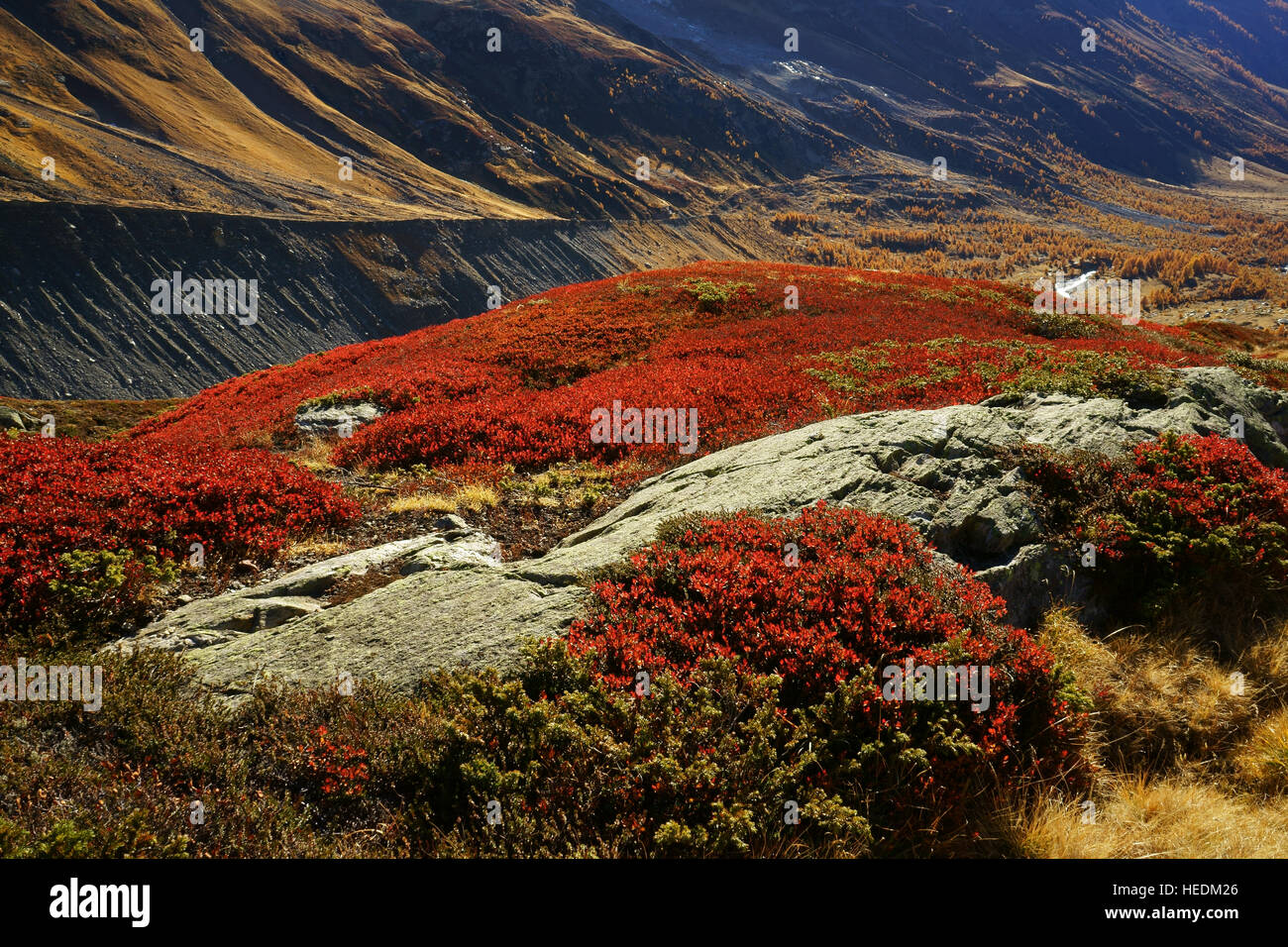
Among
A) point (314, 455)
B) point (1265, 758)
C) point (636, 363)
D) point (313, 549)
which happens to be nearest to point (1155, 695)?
point (1265, 758)

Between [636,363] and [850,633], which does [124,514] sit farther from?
[636,363]

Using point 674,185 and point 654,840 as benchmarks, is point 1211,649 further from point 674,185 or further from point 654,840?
point 674,185

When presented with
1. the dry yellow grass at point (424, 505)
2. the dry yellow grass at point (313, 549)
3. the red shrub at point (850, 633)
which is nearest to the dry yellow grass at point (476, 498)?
the dry yellow grass at point (424, 505)

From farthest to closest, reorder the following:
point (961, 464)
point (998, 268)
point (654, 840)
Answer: point (998, 268) → point (961, 464) → point (654, 840)

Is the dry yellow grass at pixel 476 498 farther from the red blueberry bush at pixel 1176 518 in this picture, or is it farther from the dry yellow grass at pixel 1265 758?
the dry yellow grass at pixel 1265 758

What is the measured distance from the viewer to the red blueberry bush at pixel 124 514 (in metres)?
7.58

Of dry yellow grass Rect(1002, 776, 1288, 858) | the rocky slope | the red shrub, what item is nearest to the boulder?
the red shrub

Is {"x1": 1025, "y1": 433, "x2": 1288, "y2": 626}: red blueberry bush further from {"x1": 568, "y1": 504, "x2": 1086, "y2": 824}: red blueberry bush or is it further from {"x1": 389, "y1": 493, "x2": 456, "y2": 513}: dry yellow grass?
{"x1": 389, "y1": 493, "x2": 456, "y2": 513}: dry yellow grass

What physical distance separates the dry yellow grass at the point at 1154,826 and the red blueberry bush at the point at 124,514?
9.44 m

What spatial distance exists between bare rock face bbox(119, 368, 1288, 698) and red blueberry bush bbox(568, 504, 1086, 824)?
746mm

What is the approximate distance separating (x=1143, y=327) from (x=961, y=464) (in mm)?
23041
